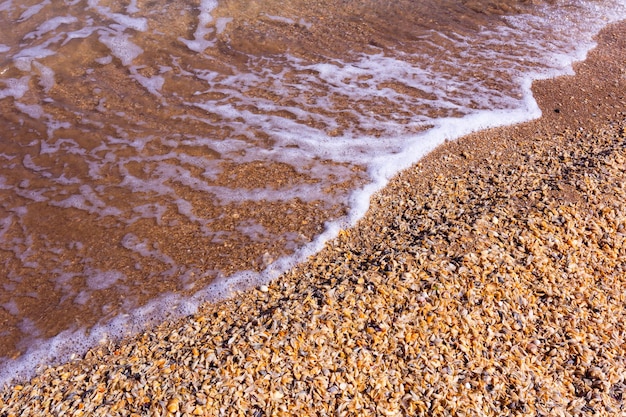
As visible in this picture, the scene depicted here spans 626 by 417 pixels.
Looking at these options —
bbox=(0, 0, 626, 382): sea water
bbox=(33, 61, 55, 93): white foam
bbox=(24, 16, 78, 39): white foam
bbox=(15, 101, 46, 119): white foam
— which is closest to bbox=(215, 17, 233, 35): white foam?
bbox=(0, 0, 626, 382): sea water

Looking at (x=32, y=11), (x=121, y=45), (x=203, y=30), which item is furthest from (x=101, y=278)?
(x=32, y=11)

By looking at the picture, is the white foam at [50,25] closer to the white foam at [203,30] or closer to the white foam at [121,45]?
the white foam at [121,45]

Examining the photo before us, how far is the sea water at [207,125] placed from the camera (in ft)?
11.5

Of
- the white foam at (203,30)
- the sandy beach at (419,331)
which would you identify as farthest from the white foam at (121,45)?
the sandy beach at (419,331)

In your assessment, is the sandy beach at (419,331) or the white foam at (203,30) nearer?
the sandy beach at (419,331)

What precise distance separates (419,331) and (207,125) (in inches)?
134

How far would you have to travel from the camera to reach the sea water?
11.5ft

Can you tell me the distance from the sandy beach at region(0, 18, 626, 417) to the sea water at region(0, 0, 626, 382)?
37cm

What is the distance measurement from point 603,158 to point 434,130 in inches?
59.9

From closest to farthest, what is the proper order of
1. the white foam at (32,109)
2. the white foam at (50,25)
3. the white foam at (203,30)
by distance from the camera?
the white foam at (32,109) → the white foam at (203,30) → the white foam at (50,25)

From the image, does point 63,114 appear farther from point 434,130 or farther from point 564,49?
point 564,49

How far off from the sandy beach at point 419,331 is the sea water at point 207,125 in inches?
14.4

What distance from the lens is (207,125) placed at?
5.21m

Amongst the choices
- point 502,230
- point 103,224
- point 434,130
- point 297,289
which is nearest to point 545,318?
point 502,230
